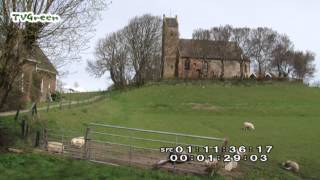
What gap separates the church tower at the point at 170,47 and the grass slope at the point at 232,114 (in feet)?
80.6

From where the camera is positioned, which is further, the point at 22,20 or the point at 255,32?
the point at 255,32

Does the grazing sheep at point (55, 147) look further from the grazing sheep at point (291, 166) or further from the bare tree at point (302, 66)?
the bare tree at point (302, 66)

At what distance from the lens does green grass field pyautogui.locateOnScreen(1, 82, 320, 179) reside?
1040 inches

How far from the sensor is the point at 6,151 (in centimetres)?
2016

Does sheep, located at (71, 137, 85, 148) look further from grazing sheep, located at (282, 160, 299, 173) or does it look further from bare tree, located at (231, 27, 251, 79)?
bare tree, located at (231, 27, 251, 79)

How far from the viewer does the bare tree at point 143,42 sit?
96.4m

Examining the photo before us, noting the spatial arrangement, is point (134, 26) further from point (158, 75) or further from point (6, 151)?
point (6, 151)

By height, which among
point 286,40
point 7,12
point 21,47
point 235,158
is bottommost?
point 235,158

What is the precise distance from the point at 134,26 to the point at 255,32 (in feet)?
89.9

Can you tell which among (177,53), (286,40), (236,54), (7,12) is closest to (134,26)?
(177,53)

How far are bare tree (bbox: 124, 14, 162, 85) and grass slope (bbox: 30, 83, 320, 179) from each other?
12.8 m

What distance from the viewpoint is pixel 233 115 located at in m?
54.1

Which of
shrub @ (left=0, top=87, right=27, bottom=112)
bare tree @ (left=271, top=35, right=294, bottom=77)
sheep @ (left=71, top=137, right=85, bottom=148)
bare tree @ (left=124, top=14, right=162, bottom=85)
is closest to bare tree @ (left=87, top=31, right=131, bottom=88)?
bare tree @ (left=124, top=14, right=162, bottom=85)

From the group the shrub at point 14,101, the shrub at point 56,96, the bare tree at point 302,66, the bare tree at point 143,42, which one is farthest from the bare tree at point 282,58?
the shrub at point 14,101
